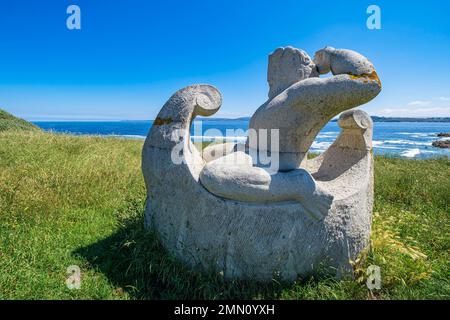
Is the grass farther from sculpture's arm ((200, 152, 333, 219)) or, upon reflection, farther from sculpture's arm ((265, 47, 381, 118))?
sculpture's arm ((265, 47, 381, 118))

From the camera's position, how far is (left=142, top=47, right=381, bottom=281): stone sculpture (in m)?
2.50

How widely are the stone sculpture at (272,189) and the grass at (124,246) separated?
18cm

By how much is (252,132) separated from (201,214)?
0.93 m

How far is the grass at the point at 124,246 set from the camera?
257cm

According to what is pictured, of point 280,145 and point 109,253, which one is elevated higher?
point 280,145

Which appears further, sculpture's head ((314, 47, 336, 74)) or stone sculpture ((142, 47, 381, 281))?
sculpture's head ((314, 47, 336, 74))

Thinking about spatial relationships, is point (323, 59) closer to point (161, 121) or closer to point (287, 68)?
point (287, 68)

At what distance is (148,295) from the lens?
8.49 ft

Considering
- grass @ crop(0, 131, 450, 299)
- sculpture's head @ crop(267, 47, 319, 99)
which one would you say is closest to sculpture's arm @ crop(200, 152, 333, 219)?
grass @ crop(0, 131, 450, 299)

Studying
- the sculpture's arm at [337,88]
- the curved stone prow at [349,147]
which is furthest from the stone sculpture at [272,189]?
the curved stone prow at [349,147]

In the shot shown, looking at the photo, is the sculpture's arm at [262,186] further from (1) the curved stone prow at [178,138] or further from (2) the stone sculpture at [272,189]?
(1) the curved stone prow at [178,138]

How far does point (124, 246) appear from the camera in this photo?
308 cm
